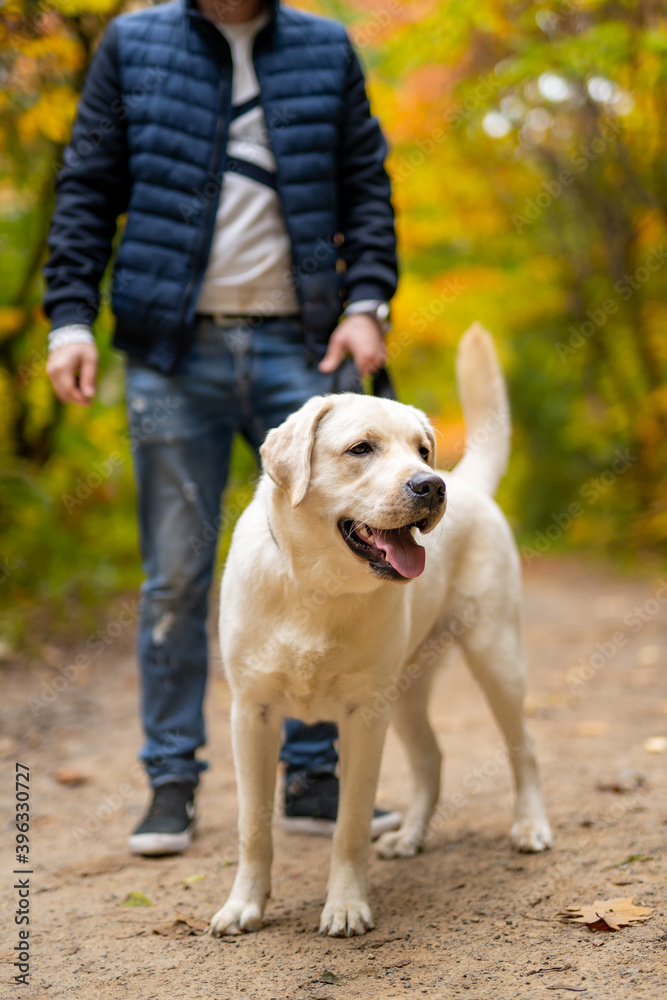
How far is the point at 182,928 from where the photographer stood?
233 cm

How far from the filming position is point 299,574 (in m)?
2.26

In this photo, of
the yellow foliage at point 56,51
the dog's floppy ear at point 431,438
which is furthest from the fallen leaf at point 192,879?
the yellow foliage at point 56,51

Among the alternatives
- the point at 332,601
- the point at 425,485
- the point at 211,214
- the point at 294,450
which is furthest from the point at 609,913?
the point at 211,214

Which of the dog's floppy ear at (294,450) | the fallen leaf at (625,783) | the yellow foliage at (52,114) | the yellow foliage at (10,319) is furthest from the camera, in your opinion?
the yellow foliage at (10,319)

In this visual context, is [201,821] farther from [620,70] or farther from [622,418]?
[622,418]

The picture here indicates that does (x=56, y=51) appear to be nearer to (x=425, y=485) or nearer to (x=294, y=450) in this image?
(x=294, y=450)

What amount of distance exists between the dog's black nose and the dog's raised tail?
1.05 metres

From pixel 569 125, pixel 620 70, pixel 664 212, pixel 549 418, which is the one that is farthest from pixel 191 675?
pixel 549 418

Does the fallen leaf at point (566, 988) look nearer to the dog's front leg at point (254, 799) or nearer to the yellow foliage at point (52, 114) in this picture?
the dog's front leg at point (254, 799)

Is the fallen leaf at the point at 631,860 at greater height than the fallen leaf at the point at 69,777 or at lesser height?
greater

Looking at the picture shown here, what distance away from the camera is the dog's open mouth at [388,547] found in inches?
84.0

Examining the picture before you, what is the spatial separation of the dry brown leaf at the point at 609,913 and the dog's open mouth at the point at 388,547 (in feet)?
2.97

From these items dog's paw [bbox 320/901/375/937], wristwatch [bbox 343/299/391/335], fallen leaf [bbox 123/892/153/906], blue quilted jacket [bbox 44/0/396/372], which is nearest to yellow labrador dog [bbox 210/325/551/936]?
dog's paw [bbox 320/901/375/937]

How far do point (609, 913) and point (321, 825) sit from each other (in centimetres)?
114
